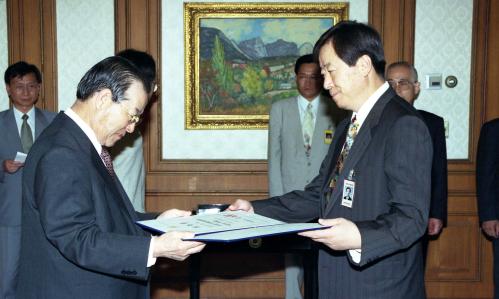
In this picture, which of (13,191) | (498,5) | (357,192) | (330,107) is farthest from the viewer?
(498,5)

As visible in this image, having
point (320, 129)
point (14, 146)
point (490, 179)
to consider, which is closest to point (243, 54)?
point (320, 129)

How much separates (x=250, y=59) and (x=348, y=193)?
10.8ft

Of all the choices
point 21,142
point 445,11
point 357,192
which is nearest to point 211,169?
point 21,142

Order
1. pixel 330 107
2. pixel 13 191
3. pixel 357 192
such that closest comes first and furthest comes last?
pixel 357 192, pixel 13 191, pixel 330 107

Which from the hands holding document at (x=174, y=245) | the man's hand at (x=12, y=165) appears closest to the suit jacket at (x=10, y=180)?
the man's hand at (x=12, y=165)

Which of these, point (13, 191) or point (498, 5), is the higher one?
point (498, 5)

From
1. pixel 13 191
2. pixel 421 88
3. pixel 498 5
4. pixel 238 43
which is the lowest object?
pixel 13 191

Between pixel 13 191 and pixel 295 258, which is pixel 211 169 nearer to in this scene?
pixel 295 258

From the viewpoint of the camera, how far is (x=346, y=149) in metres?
2.56

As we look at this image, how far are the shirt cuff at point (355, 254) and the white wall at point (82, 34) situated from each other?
3752 millimetres

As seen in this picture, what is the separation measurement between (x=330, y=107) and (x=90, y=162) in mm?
3253

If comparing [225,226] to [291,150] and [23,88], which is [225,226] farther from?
[23,88]

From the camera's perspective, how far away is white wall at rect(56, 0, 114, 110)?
546 cm

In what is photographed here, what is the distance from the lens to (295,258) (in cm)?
520
